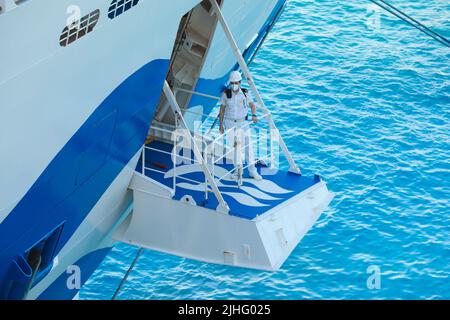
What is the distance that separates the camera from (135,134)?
1072 cm

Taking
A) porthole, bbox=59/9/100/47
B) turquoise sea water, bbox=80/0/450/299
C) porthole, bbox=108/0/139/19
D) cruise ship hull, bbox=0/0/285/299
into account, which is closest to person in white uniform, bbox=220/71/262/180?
cruise ship hull, bbox=0/0/285/299

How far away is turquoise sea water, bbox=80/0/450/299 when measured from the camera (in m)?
17.1

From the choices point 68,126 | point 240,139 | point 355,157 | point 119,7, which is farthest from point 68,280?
point 355,157

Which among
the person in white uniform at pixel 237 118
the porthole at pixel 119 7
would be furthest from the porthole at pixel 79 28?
the person in white uniform at pixel 237 118

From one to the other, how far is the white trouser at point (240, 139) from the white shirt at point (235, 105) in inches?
2.9

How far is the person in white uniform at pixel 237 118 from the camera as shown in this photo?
11.2 m

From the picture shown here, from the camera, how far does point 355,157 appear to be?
20.5 metres

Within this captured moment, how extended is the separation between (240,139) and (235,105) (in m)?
0.43

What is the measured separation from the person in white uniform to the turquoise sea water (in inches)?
230

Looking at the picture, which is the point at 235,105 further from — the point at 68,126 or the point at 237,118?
the point at 68,126

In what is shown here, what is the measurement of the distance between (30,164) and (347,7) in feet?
66.1

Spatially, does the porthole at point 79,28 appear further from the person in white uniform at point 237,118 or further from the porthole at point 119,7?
the person in white uniform at point 237,118

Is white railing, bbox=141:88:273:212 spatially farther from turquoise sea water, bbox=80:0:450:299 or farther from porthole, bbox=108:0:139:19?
turquoise sea water, bbox=80:0:450:299
